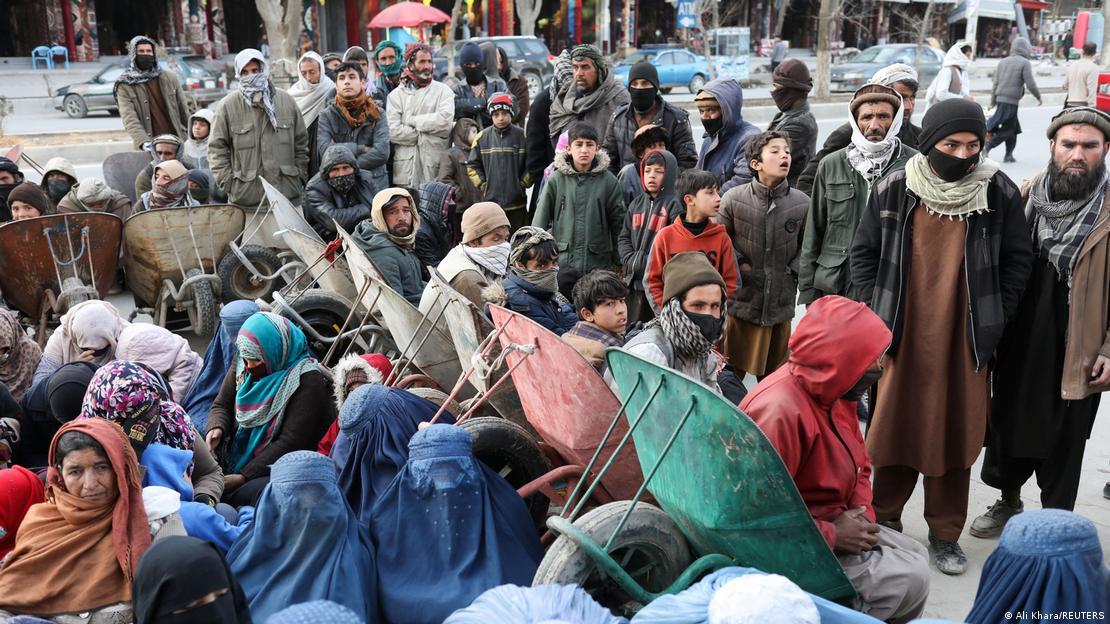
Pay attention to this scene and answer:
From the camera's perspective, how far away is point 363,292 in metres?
5.14

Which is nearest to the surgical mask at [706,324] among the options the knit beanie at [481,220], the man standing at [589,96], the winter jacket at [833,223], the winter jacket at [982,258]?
the winter jacket at [982,258]

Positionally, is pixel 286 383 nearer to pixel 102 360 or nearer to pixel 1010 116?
pixel 102 360

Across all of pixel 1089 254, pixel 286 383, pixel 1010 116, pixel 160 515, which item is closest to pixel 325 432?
pixel 286 383

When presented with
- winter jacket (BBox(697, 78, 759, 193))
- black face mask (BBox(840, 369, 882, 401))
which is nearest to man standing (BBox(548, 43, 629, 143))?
winter jacket (BBox(697, 78, 759, 193))

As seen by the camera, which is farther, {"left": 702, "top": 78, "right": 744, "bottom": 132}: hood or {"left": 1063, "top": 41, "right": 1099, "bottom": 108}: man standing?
{"left": 1063, "top": 41, "right": 1099, "bottom": 108}: man standing

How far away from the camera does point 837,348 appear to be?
2887 millimetres

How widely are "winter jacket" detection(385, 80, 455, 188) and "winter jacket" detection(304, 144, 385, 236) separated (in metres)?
1.02

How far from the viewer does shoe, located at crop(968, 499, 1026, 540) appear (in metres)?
4.10

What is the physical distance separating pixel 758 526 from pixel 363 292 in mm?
2963

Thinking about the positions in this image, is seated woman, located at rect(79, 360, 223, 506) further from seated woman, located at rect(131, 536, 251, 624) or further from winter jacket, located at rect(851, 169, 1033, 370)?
winter jacket, located at rect(851, 169, 1033, 370)

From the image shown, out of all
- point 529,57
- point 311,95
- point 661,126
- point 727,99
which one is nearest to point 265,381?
point 661,126

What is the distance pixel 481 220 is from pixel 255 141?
9.93 feet

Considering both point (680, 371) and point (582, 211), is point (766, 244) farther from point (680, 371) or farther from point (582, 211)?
point (680, 371)

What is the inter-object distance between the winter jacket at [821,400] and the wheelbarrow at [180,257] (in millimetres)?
4597
